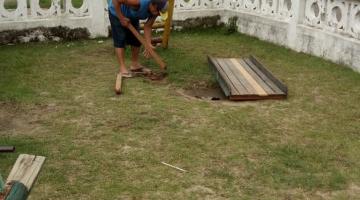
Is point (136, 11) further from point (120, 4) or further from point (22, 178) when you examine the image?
point (22, 178)

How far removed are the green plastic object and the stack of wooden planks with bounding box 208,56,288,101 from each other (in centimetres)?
396

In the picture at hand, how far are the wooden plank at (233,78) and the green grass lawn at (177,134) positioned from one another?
0.81ft

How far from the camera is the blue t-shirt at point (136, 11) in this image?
22.4ft

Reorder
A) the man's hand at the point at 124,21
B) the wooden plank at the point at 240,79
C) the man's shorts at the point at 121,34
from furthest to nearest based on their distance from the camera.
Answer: the man's shorts at the point at 121,34 < the man's hand at the point at 124,21 < the wooden plank at the point at 240,79

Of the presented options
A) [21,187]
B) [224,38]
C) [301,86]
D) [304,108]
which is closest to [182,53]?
[224,38]

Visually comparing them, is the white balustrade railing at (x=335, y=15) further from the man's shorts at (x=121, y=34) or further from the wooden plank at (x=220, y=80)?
the man's shorts at (x=121, y=34)

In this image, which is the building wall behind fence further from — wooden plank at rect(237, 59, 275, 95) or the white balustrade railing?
wooden plank at rect(237, 59, 275, 95)

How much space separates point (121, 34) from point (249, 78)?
1920 millimetres

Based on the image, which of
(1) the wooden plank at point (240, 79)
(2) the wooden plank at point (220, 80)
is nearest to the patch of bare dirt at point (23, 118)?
(2) the wooden plank at point (220, 80)

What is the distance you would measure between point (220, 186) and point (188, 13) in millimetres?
7289

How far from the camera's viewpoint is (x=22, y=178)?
2.77 meters

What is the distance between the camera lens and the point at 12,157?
4516 millimetres

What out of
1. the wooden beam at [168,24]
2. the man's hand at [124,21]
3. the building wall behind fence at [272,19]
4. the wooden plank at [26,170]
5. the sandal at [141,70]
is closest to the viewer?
the wooden plank at [26,170]

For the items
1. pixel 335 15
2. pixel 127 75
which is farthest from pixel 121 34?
pixel 335 15
